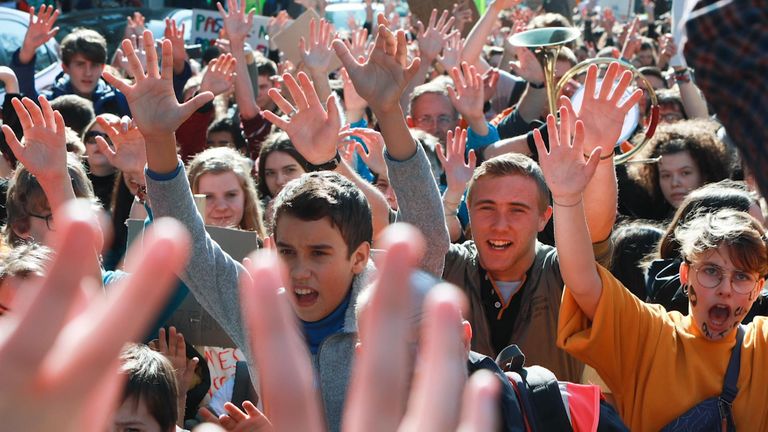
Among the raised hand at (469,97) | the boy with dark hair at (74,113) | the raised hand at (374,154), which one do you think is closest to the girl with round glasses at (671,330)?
the raised hand at (374,154)

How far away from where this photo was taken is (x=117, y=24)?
1281cm

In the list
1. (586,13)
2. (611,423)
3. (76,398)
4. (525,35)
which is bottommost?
(611,423)

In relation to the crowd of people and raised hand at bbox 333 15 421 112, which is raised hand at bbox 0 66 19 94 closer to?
the crowd of people

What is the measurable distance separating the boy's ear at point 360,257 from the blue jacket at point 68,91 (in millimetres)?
4370

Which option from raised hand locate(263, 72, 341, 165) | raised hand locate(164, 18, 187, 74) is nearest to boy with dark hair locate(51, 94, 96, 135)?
raised hand locate(164, 18, 187, 74)

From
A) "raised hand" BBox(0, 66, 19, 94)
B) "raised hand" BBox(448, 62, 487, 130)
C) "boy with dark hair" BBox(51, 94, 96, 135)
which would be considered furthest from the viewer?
"raised hand" BBox(0, 66, 19, 94)

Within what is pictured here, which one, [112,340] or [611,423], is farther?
[611,423]

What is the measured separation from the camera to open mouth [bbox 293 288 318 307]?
2.54 m

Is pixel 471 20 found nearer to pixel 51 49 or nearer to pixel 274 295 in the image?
pixel 51 49

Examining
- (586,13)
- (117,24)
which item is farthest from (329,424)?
(586,13)

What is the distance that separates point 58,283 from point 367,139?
3898 millimetres

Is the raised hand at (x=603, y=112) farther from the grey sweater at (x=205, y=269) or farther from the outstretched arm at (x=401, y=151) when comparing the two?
the grey sweater at (x=205, y=269)

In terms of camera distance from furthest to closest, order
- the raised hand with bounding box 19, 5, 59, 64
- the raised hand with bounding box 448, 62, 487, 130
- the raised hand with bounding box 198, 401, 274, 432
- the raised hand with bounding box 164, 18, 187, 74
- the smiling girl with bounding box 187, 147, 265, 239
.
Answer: the raised hand with bounding box 19, 5, 59, 64
the raised hand with bounding box 448, 62, 487, 130
the raised hand with bounding box 164, 18, 187, 74
the smiling girl with bounding box 187, 147, 265, 239
the raised hand with bounding box 198, 401, 274, 432

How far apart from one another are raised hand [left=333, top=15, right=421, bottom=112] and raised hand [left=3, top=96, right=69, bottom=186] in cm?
85
